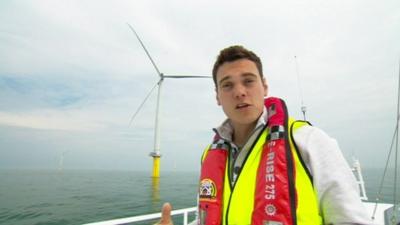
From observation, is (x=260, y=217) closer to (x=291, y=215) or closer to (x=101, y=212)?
(x=291, y=215)

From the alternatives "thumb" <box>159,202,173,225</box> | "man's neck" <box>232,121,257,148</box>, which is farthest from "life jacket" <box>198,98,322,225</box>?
"thumb" <box>159,202,173,225</box>

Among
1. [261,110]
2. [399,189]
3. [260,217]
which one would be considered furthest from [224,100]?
[399,189]

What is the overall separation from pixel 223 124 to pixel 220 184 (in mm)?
555

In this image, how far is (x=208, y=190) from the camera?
211cm

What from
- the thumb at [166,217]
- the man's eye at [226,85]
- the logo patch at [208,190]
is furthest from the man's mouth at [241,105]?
the thumb at [166,217]

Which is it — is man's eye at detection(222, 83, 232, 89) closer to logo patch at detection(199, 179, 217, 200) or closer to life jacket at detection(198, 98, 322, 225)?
life jacket at detection(198, 98, 322, 225)

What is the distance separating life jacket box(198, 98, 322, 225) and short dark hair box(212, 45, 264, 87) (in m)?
0.37

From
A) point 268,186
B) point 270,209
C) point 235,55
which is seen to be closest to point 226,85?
point 235,55

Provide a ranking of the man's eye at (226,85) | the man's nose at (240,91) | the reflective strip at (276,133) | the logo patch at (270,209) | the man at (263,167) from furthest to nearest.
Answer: the man's eye at (226,85) < the man's nose at (240,91) < the reflective strip at (276,133) < the logo patch at (270,209) < the man at (263,167)

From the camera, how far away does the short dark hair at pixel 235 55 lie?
2.09 meters

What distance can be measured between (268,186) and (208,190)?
2.03ft

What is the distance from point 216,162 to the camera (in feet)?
7.35

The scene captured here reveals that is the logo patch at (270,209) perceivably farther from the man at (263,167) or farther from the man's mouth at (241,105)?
the man's mouth at (241,105)

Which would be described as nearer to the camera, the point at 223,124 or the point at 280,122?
the point at 280,122
